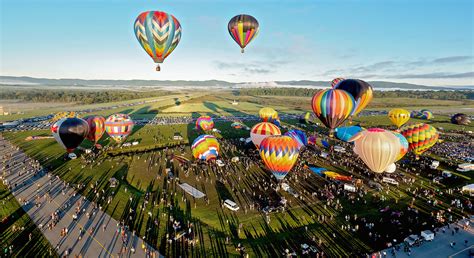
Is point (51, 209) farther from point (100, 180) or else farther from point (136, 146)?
point (136, 146)

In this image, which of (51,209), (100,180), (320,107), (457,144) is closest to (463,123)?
(457,144)

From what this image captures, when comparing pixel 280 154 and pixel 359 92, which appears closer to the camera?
pixel 280 154

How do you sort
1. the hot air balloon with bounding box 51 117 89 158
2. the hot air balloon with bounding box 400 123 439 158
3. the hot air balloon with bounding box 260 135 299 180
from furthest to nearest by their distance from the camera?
the hot air balloon with bounding box 400 123 439 158
the hot air balloon with bounding box 51 117 89 158
the hot air balloon with bounding box 260 135 299 180

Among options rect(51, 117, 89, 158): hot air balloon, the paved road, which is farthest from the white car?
rect(51, 117, 89, 158): hot air balloon

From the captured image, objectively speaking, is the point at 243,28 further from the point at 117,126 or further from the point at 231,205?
the point at 231,205

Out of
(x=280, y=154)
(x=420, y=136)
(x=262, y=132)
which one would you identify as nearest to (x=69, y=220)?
(x=280, y=154)

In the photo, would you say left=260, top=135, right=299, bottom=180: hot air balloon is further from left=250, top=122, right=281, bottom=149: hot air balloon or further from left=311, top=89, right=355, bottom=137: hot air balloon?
left=250, top=122, right=281, bottom=149: hot air balloon
